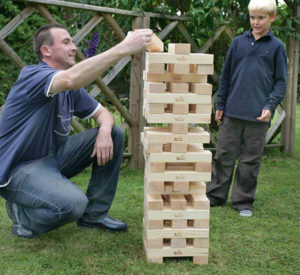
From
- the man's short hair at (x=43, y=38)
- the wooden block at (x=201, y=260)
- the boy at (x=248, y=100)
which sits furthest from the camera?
the boy at (x=248, y=100)

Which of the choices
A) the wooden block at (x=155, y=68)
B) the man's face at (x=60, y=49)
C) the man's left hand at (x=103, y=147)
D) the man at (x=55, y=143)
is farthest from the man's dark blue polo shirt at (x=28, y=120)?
the wooden block at (x=155, y=68)

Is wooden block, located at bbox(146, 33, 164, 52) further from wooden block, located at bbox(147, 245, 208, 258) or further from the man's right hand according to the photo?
wooden block, located at bbox(147, 245, 208, 258)

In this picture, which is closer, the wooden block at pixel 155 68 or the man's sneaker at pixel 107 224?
the wooden block at pixel 155 68

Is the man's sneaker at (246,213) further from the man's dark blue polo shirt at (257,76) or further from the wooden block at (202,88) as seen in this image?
the wooden block at (202,88)

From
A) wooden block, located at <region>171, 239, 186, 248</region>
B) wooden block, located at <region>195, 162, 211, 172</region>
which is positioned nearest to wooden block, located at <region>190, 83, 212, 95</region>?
wooden block, located at <region>195, 162, 211, 172</region>

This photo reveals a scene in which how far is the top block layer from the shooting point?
9.12 feet

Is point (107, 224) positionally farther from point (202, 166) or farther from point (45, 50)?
point (45, 50)

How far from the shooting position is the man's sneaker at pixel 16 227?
329 cm

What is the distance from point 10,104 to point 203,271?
5.46ft

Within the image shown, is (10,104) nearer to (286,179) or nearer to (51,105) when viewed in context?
(51,105)

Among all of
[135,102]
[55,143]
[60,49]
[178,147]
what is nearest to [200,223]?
[178,147]

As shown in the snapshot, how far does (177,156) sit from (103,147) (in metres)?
0.68

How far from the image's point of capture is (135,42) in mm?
2736

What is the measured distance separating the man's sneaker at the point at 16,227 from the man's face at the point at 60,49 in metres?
1.07
